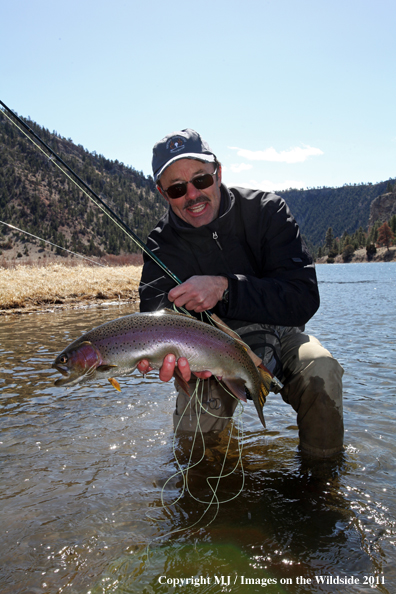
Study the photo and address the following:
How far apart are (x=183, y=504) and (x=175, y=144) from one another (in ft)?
10.6

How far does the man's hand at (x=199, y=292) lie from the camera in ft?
10.7

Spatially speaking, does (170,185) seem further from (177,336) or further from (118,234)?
(118,234)

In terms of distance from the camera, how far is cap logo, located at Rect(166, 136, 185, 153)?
162 inches

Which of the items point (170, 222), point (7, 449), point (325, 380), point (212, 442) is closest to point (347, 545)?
point (325, 380)

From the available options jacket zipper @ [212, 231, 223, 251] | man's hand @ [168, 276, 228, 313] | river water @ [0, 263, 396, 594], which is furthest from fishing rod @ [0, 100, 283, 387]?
river water @ [0, 263, 396, 594]

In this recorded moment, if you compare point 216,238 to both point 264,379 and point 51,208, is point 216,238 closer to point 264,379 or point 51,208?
point 264,379

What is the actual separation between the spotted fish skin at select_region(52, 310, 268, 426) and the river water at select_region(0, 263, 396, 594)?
1.12 m

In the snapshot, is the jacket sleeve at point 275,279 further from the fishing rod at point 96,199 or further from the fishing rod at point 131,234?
the fishing rod at point 96,199

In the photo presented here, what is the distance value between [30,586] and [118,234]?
3723 inches

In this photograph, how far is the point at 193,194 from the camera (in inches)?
165

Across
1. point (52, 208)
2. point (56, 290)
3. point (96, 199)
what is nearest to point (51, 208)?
point (52, 208)

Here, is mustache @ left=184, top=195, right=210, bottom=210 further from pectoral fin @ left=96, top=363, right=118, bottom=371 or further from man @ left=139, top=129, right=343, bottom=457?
pectoral fin @ left=96, top=363, right=118, bottom=371

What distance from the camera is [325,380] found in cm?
371

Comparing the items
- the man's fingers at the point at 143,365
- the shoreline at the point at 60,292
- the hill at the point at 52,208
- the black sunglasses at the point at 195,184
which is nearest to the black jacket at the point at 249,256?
the black sunglasses at the point at 195,184
